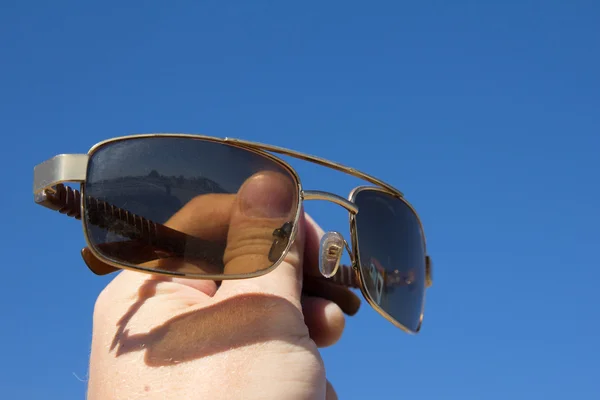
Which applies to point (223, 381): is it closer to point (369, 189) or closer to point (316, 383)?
point (316, 383)

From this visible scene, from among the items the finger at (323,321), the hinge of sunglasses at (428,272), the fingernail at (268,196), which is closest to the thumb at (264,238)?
the fingernail at (268,196)

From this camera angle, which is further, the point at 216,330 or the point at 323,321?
Answer: the point at 323,321

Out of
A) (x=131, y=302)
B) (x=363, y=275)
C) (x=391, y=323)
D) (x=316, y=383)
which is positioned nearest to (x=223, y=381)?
(x=316, y=383)

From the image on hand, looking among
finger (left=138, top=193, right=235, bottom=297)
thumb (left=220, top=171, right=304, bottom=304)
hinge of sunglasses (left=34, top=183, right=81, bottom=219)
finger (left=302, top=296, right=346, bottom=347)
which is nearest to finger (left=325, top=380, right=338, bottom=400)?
finger (left=302, top=296, right=346, bottom=347)

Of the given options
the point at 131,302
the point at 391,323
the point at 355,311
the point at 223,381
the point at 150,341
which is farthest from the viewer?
the point at 355,311

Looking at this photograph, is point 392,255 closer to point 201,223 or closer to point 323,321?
point 323,321

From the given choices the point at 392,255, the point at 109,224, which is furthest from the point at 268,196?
the point at 392,255

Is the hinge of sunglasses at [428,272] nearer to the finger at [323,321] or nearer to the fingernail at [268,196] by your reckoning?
the finger at [323,321]
